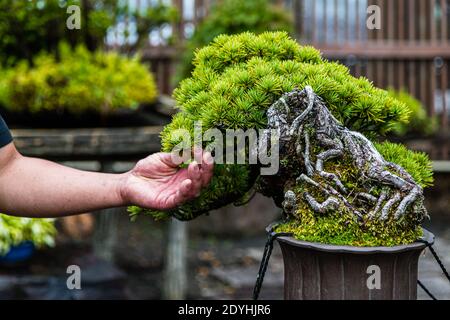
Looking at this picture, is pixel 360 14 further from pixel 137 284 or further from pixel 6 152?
pixel 6 152

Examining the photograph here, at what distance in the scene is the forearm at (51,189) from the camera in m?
1.88

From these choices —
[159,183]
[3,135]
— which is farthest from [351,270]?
[3,135]

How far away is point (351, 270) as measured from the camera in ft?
5.74

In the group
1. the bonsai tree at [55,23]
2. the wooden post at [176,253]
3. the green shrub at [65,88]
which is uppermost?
the bonsai tree at [55,23]

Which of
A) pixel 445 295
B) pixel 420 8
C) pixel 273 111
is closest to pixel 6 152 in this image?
pixel 273 111

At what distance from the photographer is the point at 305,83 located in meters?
1.93

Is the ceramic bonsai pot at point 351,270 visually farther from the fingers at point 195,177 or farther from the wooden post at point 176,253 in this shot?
the wooden post at point 176,253

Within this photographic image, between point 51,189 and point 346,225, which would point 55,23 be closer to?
point 51,189

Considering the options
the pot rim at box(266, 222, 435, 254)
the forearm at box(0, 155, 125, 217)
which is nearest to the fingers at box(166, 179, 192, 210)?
the forearm at box(0, 155, 125, 217)

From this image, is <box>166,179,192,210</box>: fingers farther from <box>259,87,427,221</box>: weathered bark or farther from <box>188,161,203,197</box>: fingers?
<box>259,87,427,221</box>: weathered bark

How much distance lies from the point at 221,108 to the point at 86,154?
2666 millimetres

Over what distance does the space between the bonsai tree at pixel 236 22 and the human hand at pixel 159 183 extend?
5197 mm

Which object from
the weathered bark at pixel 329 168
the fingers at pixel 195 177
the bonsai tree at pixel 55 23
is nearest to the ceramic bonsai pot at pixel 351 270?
the weathered bark at pixel 329 168

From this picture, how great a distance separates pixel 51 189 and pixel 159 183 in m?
0.42
